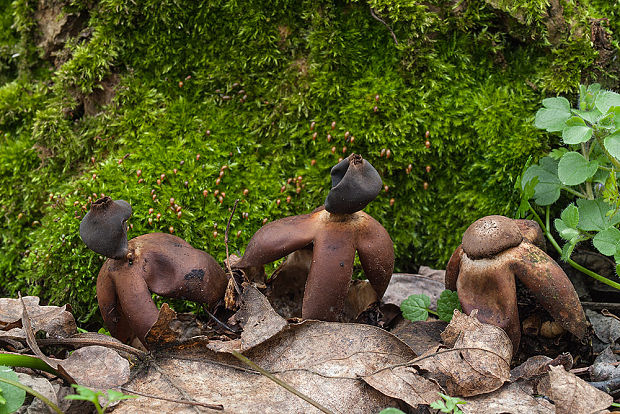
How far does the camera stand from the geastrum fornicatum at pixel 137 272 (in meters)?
2.48

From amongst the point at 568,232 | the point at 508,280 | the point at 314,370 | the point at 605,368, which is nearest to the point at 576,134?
the point at 568,232

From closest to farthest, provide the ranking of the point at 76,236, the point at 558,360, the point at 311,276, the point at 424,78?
the point at 558,360
the point at 311,276
the point at 76,236
the point at 424,78

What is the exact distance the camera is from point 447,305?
2736mm

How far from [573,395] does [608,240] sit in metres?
0.79

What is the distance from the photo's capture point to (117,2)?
11.5 feet

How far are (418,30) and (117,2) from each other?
180 centimetres

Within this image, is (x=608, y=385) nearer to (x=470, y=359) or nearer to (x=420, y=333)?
(x=470, y=359)

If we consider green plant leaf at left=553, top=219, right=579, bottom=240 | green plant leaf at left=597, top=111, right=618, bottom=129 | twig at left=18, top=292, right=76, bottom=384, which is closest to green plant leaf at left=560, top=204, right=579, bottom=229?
green plant leaf at left=553, top=219, right=579, bottom=240

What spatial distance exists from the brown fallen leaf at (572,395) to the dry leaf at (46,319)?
6.39ft

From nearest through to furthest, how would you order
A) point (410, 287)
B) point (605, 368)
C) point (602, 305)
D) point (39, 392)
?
point (39, 392) < point (605, 368) < point (602, 305) < point (410, 287)

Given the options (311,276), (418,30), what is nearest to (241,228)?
(311,276)

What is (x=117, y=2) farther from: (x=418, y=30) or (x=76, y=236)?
(x=418, y=30)

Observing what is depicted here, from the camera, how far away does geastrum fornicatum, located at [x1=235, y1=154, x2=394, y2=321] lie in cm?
250

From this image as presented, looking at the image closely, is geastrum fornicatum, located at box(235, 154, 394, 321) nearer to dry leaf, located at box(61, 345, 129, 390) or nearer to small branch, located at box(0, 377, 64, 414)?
dry leaf, located at box(61, 345, 129, 390)
